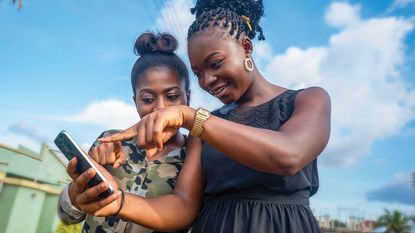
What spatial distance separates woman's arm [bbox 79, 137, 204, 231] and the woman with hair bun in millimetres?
105

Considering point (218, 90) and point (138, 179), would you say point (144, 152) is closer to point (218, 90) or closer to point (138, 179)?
point (138, 179)

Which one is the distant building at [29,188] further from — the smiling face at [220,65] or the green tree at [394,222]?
the green tree at [394,222]

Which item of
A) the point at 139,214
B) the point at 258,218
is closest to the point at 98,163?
the point at 139,214

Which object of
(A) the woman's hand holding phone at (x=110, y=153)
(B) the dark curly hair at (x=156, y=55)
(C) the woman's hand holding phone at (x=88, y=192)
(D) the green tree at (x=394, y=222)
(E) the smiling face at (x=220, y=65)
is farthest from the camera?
(D) the green tree at (x=394, y=222)

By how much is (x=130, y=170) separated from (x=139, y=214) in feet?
1.30

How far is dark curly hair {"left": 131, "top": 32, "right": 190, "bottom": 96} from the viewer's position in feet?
6.80

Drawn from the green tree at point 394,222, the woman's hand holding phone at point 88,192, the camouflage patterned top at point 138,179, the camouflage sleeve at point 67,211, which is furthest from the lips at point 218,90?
the green tree at point 394,222

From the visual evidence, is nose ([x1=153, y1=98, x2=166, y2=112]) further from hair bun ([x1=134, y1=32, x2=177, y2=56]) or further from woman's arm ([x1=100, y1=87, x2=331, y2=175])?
woman's arm ([x1=100, y1=87, x2=331, y2=175])

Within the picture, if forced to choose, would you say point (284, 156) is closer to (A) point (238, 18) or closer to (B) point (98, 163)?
(B) point (98, 163)

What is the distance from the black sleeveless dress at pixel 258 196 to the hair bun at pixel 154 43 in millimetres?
774

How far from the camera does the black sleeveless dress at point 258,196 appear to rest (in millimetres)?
1441

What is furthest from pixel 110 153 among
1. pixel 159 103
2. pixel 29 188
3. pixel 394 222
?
pixel 394 222

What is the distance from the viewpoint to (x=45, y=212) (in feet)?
41.6

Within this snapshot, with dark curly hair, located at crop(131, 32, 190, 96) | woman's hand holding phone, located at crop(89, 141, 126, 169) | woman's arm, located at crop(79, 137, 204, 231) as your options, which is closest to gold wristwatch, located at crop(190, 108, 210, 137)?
woman's hand holding phone, located at crop(89, 141, 126, 169)
